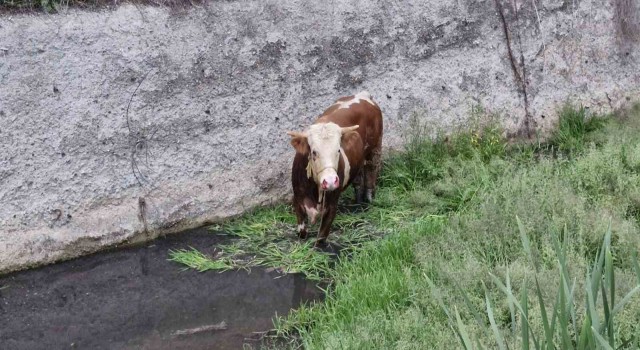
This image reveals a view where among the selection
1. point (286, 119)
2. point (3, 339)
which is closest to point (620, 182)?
point (286, 119)

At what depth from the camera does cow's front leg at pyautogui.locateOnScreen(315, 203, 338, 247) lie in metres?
6.72

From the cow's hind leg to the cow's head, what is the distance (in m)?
0.89

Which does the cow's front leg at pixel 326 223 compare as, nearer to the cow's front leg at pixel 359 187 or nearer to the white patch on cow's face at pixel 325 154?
the white patch on cow's face at pixel 325 154

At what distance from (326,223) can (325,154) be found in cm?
63

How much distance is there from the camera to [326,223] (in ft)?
22.2

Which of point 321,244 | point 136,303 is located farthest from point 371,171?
point 136,303

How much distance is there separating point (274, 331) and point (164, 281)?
4.14 ft

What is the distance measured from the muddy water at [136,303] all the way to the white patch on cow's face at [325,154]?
80 centimetres

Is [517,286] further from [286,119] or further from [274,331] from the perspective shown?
[286,119]

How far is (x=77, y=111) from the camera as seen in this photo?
6.75 m

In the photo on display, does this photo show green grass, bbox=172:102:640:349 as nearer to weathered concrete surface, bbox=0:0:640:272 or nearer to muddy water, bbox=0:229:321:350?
muddy water, bbox=0:229:321:350

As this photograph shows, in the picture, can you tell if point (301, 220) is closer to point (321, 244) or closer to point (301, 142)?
point (321, 244)

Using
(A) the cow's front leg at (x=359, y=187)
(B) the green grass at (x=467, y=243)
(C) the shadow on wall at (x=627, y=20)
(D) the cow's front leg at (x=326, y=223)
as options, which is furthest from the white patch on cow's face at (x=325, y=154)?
(C) the shadow on wall at (x=627, y=20)

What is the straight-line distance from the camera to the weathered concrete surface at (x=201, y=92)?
21.7 feet
